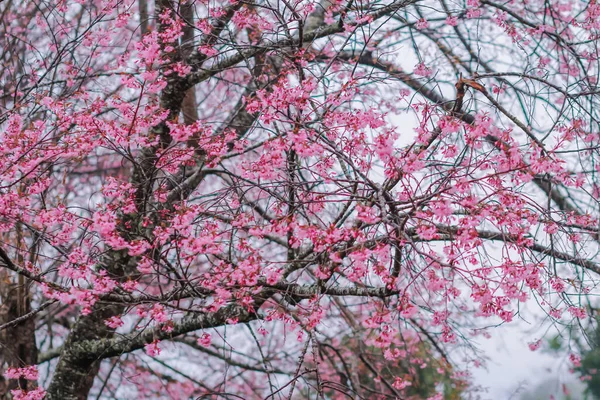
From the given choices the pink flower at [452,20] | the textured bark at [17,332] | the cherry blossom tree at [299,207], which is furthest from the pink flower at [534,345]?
the textured bark at [17,332]

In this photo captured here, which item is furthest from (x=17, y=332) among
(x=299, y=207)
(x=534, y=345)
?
(x=534, y=345)

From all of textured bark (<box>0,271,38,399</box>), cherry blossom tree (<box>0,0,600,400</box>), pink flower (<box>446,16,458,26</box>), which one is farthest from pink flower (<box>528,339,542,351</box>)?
textured bark (<box>0,271,38,399</box>)

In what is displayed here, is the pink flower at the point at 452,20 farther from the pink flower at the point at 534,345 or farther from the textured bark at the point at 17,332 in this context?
the textured bark at the point at 17,332

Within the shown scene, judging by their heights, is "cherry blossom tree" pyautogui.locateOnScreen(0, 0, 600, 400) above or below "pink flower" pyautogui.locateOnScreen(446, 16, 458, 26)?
below

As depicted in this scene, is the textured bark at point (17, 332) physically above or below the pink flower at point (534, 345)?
above

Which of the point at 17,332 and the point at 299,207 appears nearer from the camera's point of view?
the point at 299,207

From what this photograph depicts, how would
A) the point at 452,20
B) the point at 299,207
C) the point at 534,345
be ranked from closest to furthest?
the point at 299,207 < the point at 534,345 < the point at 452,20

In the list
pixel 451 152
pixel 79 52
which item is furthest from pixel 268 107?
pixel 79 52

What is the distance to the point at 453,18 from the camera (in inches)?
219

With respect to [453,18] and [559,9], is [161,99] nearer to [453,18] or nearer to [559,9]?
[453,18]

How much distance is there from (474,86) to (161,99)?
2846 mm

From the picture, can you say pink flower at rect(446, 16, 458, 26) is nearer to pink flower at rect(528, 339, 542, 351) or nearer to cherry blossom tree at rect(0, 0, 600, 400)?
cherry blossom tree at rect(0, 0, 600, 400)

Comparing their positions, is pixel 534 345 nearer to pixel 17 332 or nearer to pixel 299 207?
pixel 299 207

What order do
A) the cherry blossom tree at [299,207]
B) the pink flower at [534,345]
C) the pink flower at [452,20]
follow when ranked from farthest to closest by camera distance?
the pink flower at [452,20]
the pink flower at [534,345]
the cherry blossom tree at [299,207]
